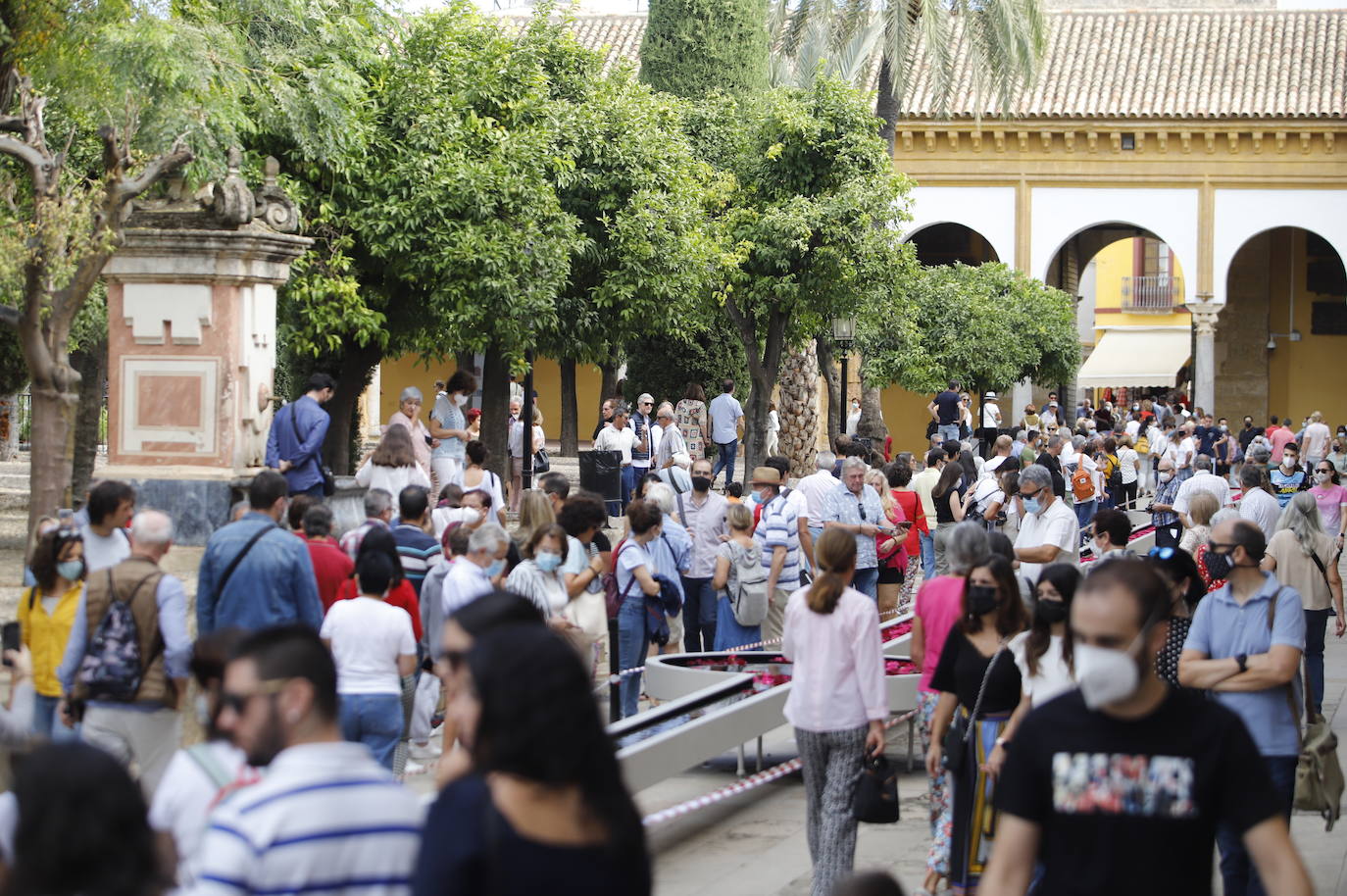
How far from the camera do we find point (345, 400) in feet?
69.6

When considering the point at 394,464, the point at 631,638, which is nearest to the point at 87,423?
the point at 394,464

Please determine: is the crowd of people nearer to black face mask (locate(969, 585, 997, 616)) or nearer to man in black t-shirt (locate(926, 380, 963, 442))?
black face mask (locate(969, 585, 997, 616))

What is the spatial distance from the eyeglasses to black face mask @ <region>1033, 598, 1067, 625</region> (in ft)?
11.4

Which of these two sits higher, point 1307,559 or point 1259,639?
point 1307,559

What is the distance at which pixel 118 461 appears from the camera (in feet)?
44.2

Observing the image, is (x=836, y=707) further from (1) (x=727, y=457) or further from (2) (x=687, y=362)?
(2) (x=687, y=362)

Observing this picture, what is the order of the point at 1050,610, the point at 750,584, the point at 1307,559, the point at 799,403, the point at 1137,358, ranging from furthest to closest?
1. the point at 1137,358
2. the point at 799,403
3. the point at 750,584
4. the point at 1307,559
5. the point at 1050,610

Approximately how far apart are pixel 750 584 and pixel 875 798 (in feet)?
15.2

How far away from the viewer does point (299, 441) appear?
12656 millimetres

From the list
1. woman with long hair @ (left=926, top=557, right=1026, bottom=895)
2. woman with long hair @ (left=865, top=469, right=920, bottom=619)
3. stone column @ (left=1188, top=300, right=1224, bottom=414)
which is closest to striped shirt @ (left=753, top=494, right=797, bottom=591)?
woman with long hair @ (left=865, top=469, right=920, bottom=619)

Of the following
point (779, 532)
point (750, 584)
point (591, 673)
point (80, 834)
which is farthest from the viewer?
point (779, 532)

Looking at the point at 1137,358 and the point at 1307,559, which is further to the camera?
the point at 1137,358

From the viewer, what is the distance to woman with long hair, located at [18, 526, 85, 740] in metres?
7.46

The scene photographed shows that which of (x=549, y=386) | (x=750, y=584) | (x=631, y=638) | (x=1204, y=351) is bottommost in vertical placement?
(x=631, y=638)
